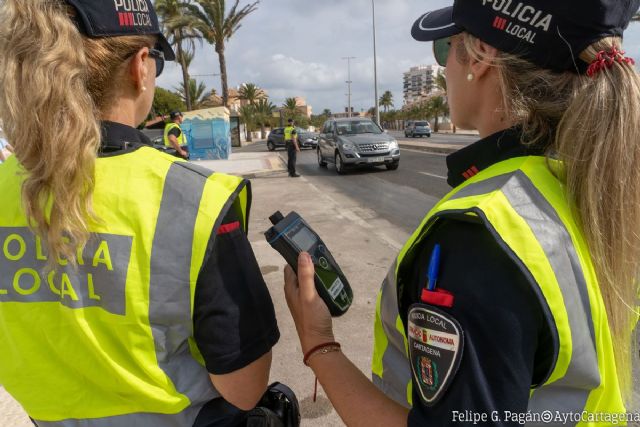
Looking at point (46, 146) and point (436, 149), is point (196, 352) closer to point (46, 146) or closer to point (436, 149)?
point (46, 146)

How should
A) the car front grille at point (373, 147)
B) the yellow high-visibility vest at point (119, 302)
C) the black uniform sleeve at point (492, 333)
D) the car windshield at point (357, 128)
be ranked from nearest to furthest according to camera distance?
the black uniform sleeve at point (492, 333), the yellow high-visibility vest at point (119, 302), the car front grille at point (373, 147), the car windshield at point (357, 128)

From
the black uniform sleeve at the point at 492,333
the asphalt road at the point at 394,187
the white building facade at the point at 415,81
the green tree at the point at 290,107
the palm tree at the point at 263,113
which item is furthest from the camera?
the white building facade at the point at 415,81

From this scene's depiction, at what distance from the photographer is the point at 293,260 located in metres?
1.16

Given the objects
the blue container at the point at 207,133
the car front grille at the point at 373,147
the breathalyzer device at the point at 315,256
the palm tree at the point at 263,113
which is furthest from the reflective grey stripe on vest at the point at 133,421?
the palm tree at the point at 263,113

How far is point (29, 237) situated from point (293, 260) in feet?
2.08

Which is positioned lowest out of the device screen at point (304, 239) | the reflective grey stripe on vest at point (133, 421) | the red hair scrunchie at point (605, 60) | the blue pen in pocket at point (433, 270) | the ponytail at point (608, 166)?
the reflective grey stripe on vest at point (133, 421)

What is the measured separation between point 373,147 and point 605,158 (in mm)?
11454

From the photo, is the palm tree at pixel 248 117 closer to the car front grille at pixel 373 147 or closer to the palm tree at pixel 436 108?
the palm tree at pixel 436 108

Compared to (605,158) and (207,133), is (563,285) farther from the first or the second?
(207,133)

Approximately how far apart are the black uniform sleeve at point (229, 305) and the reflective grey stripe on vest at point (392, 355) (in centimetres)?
31

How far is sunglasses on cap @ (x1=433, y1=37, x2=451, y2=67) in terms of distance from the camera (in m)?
1.19

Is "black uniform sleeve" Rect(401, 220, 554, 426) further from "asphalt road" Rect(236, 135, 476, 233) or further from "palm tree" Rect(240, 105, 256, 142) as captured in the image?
"palm tree" Rect(240, 105, 256, 142)

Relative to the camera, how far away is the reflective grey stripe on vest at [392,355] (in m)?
0.99

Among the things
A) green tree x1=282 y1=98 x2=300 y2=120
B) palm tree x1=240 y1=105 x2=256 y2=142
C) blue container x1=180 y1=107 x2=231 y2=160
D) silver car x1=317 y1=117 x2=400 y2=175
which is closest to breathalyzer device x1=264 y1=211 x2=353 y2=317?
silver car x1=317 y1=117 x2=400 y2=175
